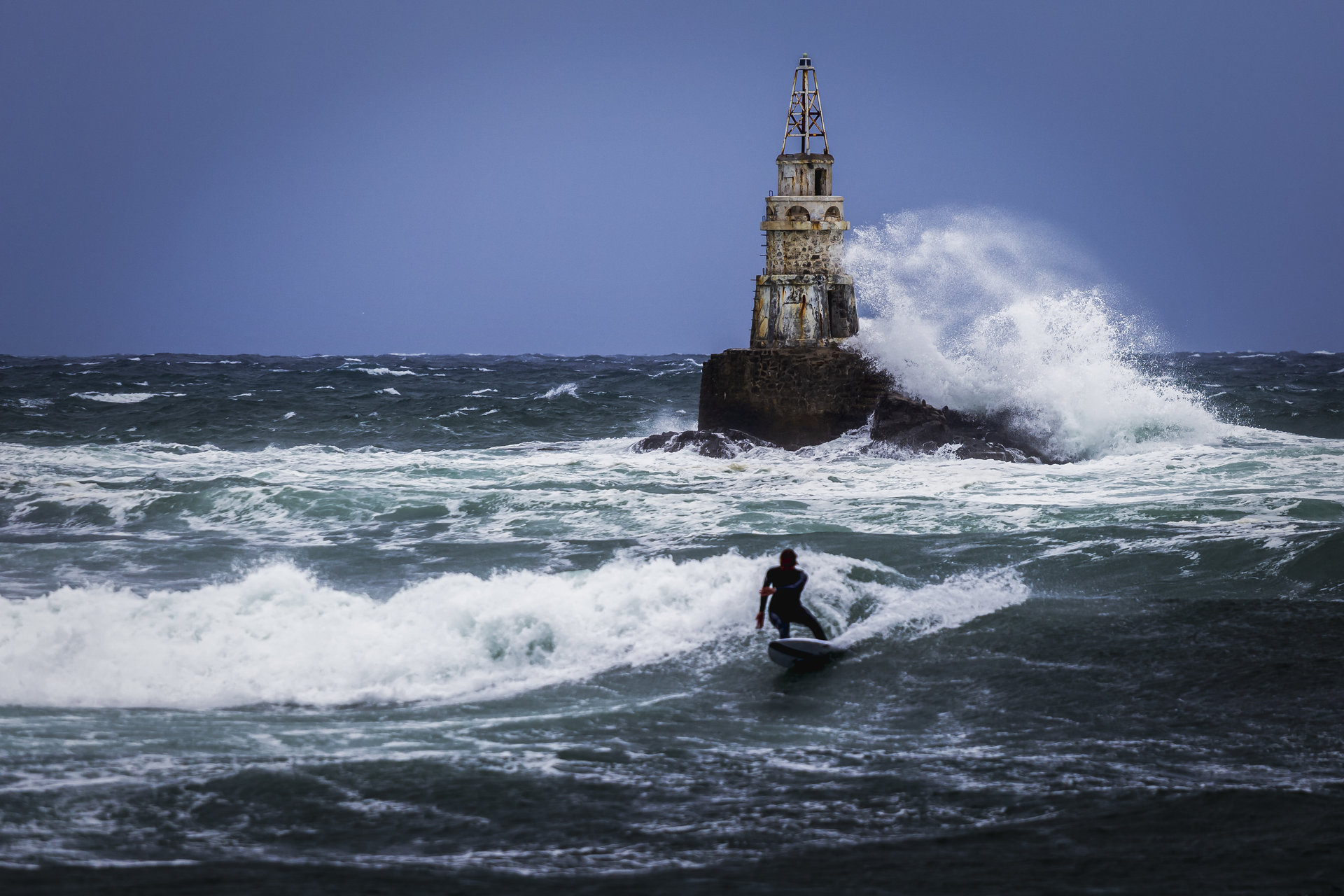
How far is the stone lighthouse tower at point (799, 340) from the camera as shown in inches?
1072

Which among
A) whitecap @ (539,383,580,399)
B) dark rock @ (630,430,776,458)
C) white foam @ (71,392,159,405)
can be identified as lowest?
dark rock @ (630,430,776,458)

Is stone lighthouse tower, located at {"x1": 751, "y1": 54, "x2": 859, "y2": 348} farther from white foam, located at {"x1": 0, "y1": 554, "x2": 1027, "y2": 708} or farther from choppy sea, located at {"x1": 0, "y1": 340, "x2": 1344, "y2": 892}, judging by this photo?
white foam, located at {"x1": 0, "y1": 554, "x2": 1027, "y2": 708}

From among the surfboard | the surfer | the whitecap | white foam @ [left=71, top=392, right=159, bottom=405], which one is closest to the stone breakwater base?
the surfer

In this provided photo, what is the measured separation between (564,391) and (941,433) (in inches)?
1206

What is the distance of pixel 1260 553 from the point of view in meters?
13.7

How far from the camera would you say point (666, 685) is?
1002cm

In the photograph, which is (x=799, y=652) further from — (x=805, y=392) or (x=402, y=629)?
(x=805, y=392)

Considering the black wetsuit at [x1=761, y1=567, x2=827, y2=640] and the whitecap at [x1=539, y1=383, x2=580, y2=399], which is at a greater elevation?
the whitecap at [x1=539, y1=383, x2=580, y2=399]

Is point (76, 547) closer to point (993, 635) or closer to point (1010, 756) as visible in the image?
point (993, 635)

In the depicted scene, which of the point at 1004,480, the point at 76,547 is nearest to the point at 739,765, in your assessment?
the point at 76,547

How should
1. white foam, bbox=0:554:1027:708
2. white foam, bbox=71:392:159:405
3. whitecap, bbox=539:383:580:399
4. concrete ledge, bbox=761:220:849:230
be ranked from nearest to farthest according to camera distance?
white foam, bbox=0:554:1027:708, concrete ledge, bbox=761:220:849:230, white foam, bbox=71:392:159:405, whitecap, bbox=539:383:580:399

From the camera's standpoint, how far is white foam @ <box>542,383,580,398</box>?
51.1m

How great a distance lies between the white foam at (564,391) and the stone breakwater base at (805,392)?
22799mm

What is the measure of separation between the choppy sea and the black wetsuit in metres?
0.40
